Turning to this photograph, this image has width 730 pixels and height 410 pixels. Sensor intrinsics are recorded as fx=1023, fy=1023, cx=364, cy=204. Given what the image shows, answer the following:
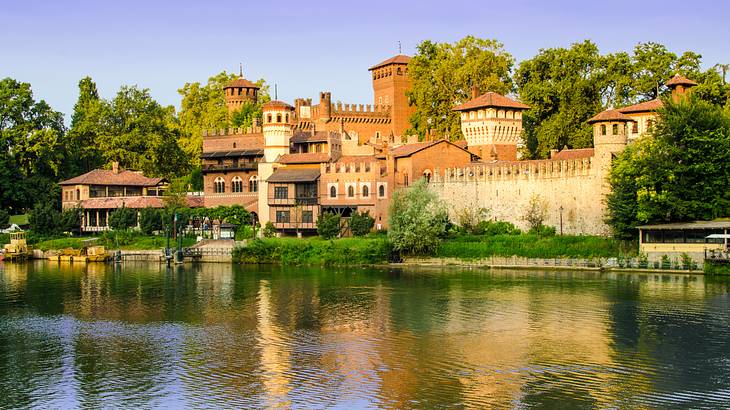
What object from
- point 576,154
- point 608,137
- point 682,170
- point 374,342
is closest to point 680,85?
point 576,154

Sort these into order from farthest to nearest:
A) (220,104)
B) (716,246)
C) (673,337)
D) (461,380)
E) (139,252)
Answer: (220,104), (139,252), (716,246), (673,337), (461,380)

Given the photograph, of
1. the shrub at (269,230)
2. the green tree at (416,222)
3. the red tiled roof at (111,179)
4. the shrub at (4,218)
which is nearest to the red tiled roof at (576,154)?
the green tree at (416,222)

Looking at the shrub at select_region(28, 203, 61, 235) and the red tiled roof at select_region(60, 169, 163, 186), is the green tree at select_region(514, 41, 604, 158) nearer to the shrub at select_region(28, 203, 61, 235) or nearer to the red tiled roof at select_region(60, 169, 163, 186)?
the red tiled roof at select_region(60, 169, 163, 186)

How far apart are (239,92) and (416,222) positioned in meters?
31.5

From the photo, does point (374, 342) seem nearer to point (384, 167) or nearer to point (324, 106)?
point (384, 167)

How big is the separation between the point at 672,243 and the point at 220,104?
145 ft

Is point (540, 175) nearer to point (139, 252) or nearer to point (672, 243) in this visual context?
point (672, 243)

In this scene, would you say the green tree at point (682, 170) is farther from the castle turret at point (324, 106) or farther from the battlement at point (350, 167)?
the castle turret at point (324, 106)

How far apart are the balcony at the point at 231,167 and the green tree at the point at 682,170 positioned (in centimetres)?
2782

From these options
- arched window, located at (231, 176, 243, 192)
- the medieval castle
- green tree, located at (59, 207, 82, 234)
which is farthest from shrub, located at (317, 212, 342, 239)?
green tree, located at (59, 207, 82, 234)

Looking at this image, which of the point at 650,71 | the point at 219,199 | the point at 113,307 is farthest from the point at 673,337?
the point at 219,199

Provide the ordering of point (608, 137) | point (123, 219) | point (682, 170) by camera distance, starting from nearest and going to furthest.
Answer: point (682, 170), point (608, 137), point (123, 219)

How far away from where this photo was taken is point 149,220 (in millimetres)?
60500

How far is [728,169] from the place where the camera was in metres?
42.9
